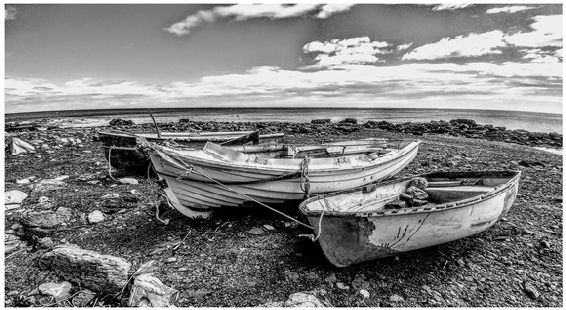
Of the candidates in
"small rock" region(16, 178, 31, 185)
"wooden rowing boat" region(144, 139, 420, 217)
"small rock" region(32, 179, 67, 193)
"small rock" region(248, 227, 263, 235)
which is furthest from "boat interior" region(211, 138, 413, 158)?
"small rock" region(16, 178, 31, 185)

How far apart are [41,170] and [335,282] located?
9148 millimetres

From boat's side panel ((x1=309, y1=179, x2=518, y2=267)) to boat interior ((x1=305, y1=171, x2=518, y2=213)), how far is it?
0.58 meters

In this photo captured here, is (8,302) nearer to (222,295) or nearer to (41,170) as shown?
(222,295)

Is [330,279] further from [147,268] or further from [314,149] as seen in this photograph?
[314,149]

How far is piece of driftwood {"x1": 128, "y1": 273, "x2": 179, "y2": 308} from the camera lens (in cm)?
376

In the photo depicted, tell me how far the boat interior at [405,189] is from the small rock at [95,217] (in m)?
3.98

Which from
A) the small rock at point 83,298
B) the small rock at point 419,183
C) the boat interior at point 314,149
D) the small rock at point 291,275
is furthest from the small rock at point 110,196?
A: the small rock at point 419,183

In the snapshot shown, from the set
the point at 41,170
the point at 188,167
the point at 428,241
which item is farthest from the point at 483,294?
the point at 41,170

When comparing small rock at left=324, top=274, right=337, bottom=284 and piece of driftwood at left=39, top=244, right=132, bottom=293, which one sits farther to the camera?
small rock at left=324, top=274, right=337, bottom=284

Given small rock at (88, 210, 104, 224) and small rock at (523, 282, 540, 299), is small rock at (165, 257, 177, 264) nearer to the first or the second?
small rock at (88, 210, 104, 224)

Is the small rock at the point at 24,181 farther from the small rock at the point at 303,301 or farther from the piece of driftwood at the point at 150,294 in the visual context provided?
the small rock at the point at 303,301

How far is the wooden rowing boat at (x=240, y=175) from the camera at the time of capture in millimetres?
5414

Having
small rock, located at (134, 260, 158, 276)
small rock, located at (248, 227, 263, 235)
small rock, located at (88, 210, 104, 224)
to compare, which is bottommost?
small rock, located at (134, 260, 158, 276)

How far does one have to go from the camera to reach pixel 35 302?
152 inches
